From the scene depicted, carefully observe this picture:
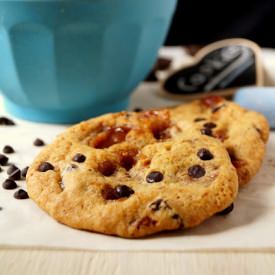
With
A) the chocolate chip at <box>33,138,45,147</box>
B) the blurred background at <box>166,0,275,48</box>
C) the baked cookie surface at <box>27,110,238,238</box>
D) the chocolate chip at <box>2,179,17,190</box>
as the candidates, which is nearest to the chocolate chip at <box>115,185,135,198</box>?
the baked cookie surface at <box>27,110,238,238</box>

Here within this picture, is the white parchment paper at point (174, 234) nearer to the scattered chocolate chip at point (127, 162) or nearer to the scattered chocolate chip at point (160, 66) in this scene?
the scattered chocolate chip at point (127, 162)

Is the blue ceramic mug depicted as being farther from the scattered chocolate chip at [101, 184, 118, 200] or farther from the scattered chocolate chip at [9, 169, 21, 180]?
the scattered chocolate chip at [101, 184, 118, 200]

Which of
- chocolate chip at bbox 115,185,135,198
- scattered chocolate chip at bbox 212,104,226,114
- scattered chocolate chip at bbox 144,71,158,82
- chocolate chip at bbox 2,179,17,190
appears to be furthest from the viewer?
scattered chocolate chip at bbox 144,71,158,82

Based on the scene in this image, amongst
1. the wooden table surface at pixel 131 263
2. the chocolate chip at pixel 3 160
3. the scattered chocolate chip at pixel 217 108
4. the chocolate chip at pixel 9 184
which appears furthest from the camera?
the scattered chocolate chip at pixel 217 108

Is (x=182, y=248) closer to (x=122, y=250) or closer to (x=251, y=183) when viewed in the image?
(x=122, y=250)

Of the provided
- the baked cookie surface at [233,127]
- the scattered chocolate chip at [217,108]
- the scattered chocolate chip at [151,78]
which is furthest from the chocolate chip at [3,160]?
the scattered chocolate chip at [151,78]
